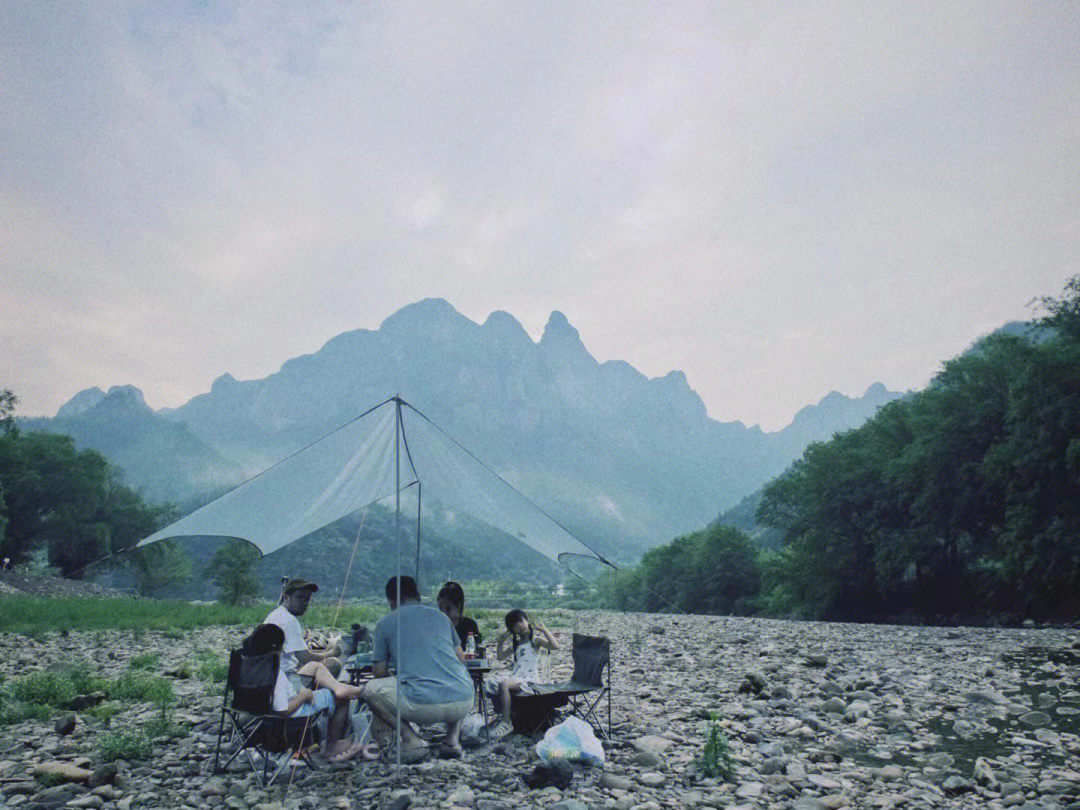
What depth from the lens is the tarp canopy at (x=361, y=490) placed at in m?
9.03

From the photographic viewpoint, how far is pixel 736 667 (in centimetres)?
1520

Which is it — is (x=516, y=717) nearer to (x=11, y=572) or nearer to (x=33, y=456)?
(x=11, y=572)

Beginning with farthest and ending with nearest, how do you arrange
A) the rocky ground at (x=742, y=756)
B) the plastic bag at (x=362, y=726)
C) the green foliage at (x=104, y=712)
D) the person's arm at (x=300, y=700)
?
the green foliage at (x=104, y=712) → the plastic bag at (x=362, y=726) → the person's arm at (x=300, y=700) → the rocky ground at (x=742, y=756)

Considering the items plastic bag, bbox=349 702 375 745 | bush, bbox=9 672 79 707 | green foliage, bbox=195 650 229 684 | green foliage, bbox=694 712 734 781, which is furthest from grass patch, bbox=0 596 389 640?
green foliage, bbox=694 712 734 781

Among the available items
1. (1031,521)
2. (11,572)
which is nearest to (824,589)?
(1031,521)

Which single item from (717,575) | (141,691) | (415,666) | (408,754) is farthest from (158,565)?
(415,666)

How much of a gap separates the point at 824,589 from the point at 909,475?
1074 centimetres

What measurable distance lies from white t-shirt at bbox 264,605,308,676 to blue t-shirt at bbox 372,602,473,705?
93 cm

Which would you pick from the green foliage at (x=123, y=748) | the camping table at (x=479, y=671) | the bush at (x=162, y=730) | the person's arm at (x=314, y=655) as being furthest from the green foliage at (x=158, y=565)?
the camping table at (x=479, y=671)

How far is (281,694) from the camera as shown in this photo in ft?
21.6

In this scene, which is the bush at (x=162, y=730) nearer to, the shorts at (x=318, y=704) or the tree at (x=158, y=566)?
the shorts at (x=318, y=704)

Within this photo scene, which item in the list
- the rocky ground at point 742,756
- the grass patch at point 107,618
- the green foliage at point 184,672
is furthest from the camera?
the grass patch at point 107,618

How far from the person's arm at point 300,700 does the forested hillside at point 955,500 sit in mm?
11578

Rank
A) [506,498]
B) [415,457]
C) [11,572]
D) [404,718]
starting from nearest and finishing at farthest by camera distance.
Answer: [404,718] → [506,498] → [415,457] → [11,572]
